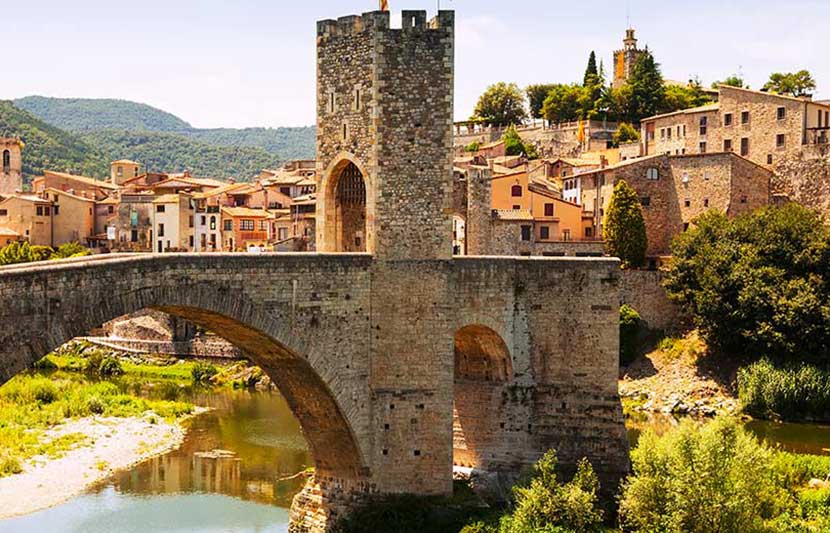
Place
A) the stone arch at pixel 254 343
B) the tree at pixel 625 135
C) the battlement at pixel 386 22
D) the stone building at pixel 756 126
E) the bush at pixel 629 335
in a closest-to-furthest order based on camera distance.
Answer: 1. the stone arch at pixel 254 343
2. the battlement at pixel 386 22
3. the bush at pixel 629 335
4. the stone building at pixel 756 126
5. the tree at pixel 625 135

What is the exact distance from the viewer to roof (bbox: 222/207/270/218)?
164ft

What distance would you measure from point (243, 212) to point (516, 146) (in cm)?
1995

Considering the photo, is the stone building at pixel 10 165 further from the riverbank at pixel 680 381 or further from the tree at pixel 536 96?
the riverbank at pixel 680 381

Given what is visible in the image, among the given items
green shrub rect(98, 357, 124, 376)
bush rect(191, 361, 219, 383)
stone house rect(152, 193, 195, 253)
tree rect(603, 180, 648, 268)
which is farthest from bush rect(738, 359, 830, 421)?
stone house rect(152, 193, 195, 253)

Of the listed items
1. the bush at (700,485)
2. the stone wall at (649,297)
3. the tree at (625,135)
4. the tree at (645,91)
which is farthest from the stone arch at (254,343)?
the tree at (645,91)

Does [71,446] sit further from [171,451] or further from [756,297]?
[756,297]

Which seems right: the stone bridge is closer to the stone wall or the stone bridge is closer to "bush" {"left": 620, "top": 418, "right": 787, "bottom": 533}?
"bush" {"left": 620, "top": 418, "right": 787, "bottom": 533}

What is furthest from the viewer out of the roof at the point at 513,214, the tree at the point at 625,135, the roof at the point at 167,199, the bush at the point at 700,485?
the tree at the point at 625,135

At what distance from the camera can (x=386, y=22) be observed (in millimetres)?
17578

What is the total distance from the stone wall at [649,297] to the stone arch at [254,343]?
22582 mm

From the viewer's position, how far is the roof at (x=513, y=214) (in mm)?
38969

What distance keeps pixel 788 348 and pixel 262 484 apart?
55.4 feet

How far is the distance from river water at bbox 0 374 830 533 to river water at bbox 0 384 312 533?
2 cm

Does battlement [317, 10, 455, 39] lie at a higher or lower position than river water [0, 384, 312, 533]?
higher
